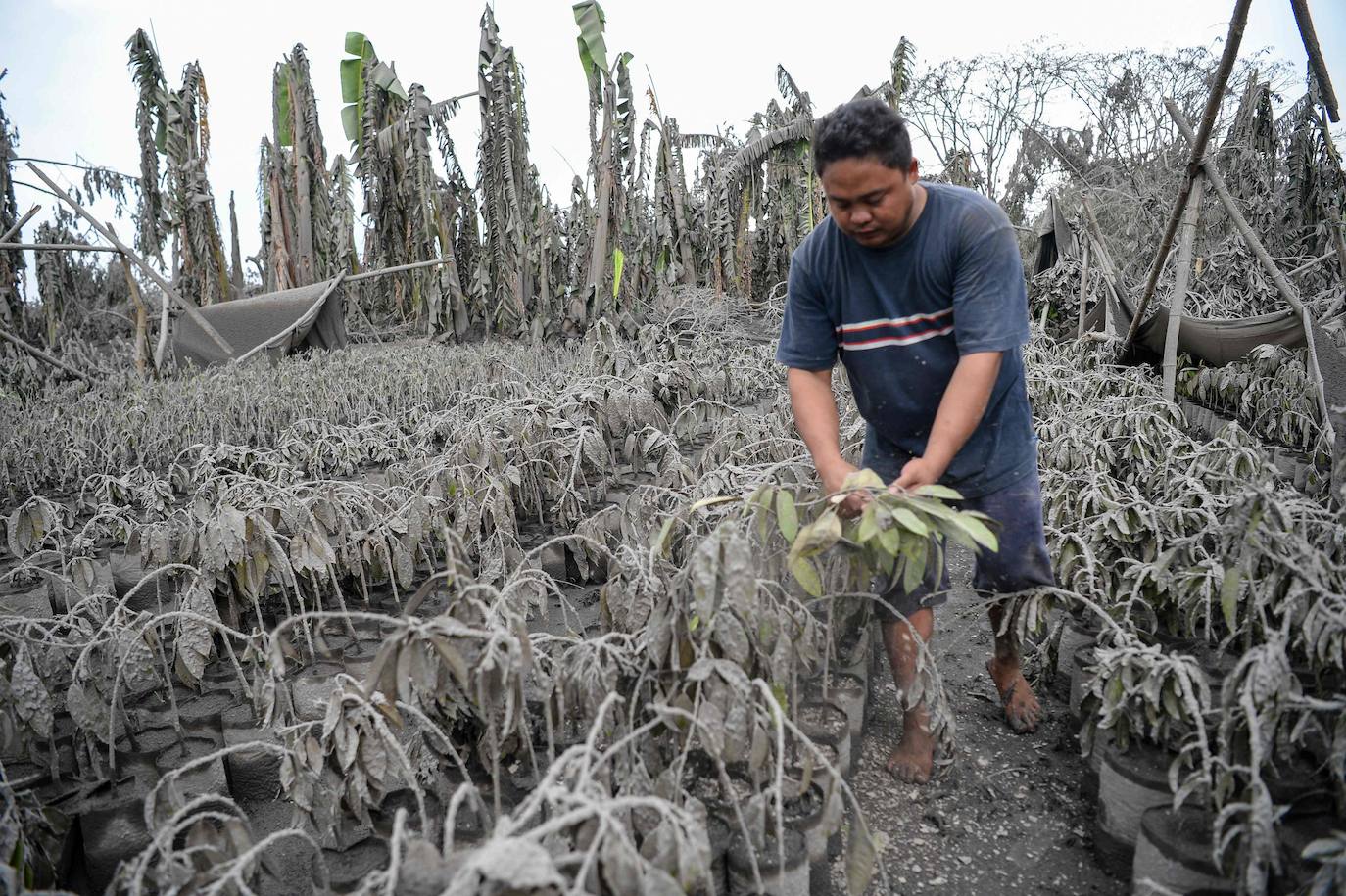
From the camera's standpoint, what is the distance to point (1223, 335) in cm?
485

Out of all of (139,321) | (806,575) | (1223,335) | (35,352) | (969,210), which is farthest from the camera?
(139,321)

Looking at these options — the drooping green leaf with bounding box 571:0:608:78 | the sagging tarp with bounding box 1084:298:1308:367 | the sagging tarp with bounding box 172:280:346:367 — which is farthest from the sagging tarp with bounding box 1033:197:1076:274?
the sagging tarp with bounding box 172:280:346:367

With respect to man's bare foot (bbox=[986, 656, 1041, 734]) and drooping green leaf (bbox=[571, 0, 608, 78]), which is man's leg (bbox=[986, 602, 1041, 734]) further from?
drooping green leaf (bbox=[571, 0, 608, 78])

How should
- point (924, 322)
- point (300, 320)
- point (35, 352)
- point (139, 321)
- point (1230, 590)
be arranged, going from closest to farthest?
point (1230, 590) < point (924, 322) < point (35, 352) < point (139, 321) < point (300, 320)

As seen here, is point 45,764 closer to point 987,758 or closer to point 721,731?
point 721,731

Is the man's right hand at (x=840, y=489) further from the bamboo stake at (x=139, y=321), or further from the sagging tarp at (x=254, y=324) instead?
the sagging tarp at (x=254, y=324)

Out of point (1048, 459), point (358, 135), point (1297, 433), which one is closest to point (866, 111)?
point (1048, 459)

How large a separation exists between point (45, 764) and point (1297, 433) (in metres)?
5.30

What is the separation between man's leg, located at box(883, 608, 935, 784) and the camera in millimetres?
1961

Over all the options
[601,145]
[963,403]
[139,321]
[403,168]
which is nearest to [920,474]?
[963,403]

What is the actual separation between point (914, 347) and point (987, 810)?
112cm

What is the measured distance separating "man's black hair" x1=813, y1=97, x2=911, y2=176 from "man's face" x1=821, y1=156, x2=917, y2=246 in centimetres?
1

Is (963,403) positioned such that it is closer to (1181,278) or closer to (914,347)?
(914,347)

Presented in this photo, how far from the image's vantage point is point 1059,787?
6.47 feet
